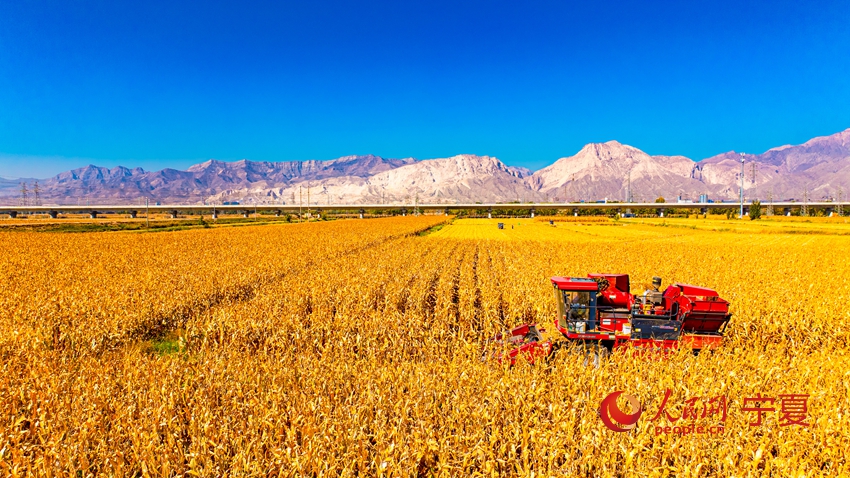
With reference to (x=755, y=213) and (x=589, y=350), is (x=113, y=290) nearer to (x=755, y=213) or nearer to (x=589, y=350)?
(x=589, y=350)

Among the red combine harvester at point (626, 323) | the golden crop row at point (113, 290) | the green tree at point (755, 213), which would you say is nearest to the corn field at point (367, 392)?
the golden crop row at point (113, 290)

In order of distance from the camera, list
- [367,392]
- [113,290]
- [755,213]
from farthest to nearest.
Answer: [755,213] → [113,290] → [367,392]

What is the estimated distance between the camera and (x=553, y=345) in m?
9.72

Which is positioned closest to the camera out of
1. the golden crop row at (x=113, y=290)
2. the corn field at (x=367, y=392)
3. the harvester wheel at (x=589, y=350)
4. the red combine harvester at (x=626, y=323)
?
the corn field at (x=367, y=392)

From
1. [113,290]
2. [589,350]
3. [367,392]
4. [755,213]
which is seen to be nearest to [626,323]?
[589,350]

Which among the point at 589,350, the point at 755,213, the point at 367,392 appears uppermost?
the point at 755,213

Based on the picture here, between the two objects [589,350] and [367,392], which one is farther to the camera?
[589,350]

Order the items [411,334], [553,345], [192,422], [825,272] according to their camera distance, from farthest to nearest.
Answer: [825,272] → [411,334] → [553,345] → [192,422]

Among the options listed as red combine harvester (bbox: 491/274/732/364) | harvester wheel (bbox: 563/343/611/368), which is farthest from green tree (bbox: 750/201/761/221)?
harvester wheel (bbox: 563/343/611/368)

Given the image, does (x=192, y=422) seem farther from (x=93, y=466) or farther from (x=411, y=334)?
(x=411, y=334)

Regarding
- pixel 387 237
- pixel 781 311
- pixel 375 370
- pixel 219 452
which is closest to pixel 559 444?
pixel 375 370

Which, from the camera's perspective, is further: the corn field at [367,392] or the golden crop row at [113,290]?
the golden crop row at [113,290]

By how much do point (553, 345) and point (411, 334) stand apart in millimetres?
3441

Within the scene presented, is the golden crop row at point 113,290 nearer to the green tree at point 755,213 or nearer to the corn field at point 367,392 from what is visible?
the corn field at point 367,392
